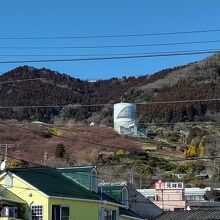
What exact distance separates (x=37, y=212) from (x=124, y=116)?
113m

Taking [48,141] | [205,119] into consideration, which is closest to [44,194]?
[48,141]

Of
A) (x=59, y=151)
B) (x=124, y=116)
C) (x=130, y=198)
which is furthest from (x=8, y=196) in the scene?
(x=124, y=116)

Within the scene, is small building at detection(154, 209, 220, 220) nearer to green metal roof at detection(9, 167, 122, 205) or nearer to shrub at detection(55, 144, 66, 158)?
green metal roof at detection(9, 167, 122, 205)

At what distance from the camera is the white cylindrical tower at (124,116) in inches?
6014

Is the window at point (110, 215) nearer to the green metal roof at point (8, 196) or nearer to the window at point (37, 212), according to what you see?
the window at point (37, 212)

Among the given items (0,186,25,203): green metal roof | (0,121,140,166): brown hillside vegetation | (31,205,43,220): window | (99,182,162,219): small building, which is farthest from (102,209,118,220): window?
(0,121,140,166): brown hillside vegetation

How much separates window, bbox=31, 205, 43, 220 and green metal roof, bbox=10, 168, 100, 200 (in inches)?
39.1

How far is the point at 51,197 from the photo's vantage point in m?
40.9

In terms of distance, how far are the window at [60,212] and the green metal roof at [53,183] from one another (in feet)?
2.33

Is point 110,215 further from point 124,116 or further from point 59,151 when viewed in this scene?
point 124,116

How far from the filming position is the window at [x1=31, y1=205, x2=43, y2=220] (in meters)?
41.0

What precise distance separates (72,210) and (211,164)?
77.5 meters

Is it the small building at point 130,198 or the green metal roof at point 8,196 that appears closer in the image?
the green metal roof at point 8,196

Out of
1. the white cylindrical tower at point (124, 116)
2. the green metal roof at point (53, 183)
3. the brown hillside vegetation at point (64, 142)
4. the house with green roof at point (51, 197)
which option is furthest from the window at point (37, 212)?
the white cylindrical tower at point (124, 116)
